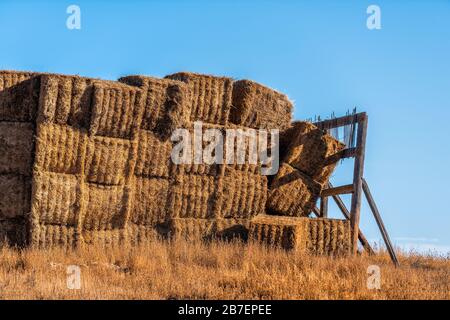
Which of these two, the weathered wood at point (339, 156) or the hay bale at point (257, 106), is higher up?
the hay bale at point (257, 106)

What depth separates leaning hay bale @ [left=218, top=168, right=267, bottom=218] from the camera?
57.5ft

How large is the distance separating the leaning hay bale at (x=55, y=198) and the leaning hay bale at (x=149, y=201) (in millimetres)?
1471

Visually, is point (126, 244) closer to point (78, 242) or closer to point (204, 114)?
point (78, 242)

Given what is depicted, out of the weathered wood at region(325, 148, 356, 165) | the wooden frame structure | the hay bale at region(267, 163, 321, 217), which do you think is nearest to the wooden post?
the wooden frame structure

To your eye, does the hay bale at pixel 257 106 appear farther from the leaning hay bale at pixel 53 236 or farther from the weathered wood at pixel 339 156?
the leaning hay bale at pixel 53 236

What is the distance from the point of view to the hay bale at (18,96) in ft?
51.8

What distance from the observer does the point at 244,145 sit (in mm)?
17828

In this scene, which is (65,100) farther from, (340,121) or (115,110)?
(340,121)

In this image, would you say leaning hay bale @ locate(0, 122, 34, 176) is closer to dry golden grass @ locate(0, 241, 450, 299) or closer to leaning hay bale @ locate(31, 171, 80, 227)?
leaning hay bale @ locate(31, 171, 80, 227)

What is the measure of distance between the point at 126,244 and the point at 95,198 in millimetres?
1316

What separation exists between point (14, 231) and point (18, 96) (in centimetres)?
306

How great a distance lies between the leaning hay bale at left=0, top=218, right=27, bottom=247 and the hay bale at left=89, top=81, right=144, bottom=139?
2614 mm
